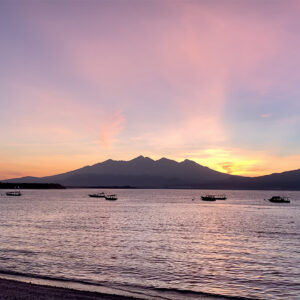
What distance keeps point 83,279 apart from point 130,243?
1928 centimetres

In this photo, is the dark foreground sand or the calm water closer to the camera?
the dark foreground sand

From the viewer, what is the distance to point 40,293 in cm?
2008

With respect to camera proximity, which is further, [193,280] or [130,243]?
[130,243]

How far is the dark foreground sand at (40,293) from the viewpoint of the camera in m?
19.2

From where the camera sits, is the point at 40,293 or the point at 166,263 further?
the point at 166,263

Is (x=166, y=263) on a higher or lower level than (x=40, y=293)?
lower

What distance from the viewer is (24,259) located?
32500 mm

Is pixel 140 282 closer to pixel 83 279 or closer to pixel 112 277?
pixel 112 277

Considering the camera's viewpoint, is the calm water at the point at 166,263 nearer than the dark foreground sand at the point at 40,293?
No

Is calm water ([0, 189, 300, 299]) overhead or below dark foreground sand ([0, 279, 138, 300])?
below

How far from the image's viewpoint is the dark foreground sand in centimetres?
1922

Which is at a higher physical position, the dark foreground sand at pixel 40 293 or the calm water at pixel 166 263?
the dark foreground sand at pixel 40 293

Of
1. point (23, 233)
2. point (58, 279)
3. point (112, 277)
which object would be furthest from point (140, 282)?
point (23, 233)

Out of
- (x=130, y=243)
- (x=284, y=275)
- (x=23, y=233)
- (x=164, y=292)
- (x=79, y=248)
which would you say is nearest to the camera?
(x=164, y=292)
